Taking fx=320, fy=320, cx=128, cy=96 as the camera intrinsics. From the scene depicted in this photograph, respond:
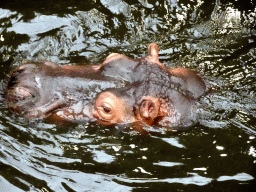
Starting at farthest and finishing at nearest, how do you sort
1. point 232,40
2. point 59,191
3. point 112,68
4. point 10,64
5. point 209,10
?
point 209,10
point 232,40
point 10,64
point 112,68
point 59,191

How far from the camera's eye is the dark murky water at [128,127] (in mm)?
3791

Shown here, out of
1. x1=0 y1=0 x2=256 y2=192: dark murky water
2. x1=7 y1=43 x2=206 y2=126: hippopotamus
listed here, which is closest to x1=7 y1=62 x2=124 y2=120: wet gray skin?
x1=7 y1=43 x2=206 y2=126: hippopotamus

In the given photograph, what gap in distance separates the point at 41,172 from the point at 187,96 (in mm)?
1979

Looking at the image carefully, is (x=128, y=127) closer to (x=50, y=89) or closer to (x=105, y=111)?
(x=105, y=111)

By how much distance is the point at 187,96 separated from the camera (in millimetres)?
3961

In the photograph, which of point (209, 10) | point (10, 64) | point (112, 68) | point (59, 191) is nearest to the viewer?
point (59, 191)

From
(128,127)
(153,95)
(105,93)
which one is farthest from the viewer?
(128,127)

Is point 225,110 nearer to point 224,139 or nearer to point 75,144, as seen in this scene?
point 224,139

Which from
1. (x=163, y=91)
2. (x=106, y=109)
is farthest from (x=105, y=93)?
(x=163, y=91)

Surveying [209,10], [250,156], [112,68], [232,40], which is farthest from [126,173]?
[209,10]

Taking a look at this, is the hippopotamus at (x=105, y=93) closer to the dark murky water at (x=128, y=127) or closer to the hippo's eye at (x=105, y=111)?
the hippo's eye at (x=105, y=111)

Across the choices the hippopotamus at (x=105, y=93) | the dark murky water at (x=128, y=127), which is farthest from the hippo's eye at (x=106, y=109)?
the dark murky water at (x=128, y=127)

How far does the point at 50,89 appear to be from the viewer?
3625mm

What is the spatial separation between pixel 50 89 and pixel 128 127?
1.04 m
